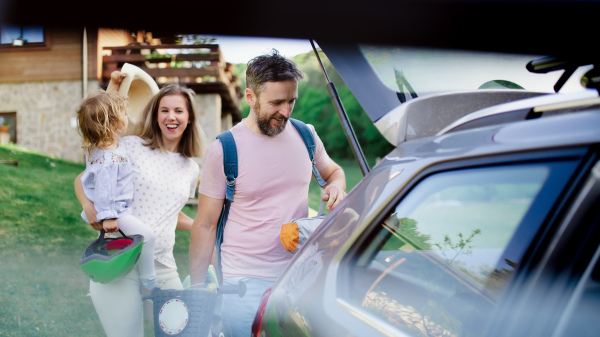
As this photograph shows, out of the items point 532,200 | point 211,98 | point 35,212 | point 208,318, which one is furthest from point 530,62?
point 211,98

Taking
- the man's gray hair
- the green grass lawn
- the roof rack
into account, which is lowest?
the green grass lawn

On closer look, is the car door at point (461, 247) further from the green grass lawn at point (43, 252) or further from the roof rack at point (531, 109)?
the green grass lawn at point (43, 252)

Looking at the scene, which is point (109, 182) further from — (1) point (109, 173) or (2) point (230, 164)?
(2) point (230, 164)

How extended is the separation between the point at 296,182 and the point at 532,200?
1772 millimetres

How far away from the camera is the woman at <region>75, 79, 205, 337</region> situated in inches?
117

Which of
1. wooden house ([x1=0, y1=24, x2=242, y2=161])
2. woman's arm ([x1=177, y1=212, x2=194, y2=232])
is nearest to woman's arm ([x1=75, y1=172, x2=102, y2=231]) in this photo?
woman's arm ([x1=177, y1=212, x2=194, y2=232])

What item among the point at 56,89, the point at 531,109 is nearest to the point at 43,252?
the point at 531,109

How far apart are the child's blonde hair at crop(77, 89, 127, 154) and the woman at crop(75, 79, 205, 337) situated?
0.16m

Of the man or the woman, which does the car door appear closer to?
the man

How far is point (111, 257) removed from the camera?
2787mm

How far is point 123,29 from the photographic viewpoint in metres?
0.69

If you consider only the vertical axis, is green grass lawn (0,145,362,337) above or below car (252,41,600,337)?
below

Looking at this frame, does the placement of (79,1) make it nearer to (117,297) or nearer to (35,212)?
(117,297)

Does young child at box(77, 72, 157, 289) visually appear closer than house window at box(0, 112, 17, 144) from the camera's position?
Yes
